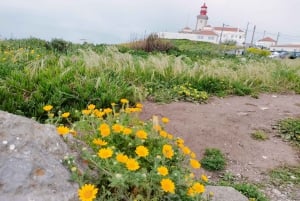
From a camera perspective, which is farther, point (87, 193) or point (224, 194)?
point (224, 194)

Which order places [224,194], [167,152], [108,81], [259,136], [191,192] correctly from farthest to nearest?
[108,81], [259,136], [224,194], [167,152], [191,192]

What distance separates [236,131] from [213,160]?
0.96 metres

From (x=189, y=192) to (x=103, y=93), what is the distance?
2.46 meters

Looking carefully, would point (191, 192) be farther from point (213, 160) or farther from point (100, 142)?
point (213, 160)

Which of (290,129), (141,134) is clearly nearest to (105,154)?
(141,134)

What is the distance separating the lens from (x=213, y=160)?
3252 mm

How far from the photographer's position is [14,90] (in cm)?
379

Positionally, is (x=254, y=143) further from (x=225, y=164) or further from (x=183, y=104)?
(x=183, y=104)

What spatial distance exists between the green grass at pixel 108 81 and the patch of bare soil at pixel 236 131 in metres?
0.46

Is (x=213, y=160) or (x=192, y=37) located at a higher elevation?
(x=192, y=37)

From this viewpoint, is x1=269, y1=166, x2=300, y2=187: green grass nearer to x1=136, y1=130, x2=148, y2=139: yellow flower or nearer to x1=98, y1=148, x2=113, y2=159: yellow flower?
x1=136, y1=130, x2=148, y2=139: yellow flower

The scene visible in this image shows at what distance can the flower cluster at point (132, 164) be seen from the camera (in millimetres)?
1463

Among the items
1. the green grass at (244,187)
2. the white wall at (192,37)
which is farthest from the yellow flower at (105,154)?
the white wall at (192,37)

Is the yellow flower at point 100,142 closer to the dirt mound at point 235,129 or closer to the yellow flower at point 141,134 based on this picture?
the yellow flower at point 141,134
